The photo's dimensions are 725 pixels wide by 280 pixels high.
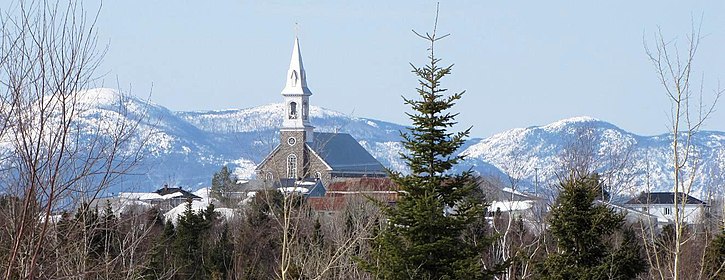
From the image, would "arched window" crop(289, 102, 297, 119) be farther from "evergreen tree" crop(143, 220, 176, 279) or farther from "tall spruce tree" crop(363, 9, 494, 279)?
"tall spruce tree" crop(363, 9, 494, 279)

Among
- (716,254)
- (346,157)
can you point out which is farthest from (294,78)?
(716,254)

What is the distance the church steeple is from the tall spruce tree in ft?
297

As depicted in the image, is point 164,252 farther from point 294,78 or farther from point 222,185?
point 294,78

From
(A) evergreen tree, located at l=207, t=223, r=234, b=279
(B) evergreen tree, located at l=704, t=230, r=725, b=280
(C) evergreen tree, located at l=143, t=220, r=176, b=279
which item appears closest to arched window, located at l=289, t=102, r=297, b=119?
(C) evergreen tree, located at l=143, t=220, r=176, b=279

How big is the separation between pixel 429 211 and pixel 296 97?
92183 mm

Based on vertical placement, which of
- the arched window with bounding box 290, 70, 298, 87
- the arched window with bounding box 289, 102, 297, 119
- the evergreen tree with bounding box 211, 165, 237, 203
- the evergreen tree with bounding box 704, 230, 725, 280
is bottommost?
the evergreen tree with bounding box 704, 230, 725, 280

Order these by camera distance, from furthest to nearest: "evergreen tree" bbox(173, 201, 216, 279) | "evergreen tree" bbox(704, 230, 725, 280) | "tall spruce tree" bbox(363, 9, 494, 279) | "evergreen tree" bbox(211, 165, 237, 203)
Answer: "evergreen tree" bbox(211, 165, 237, 203), "evergreen tree" bbox(173, 201, 216, 279), "evergreen tree" bbox(704, 230, 725, 280), "tall spruce tree" bbox(363, 9, 494, 279)

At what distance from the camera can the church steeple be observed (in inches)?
4205

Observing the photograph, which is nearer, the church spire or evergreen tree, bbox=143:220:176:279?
evergreen tree, bbox=143:220:176:279

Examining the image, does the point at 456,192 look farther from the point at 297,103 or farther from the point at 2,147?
the point at 297,103

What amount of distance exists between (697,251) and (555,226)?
1847 cm

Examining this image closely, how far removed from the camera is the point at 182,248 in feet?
124

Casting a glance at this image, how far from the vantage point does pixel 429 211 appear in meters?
15.7

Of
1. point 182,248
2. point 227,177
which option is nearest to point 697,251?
point 182,248
